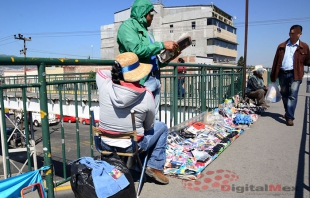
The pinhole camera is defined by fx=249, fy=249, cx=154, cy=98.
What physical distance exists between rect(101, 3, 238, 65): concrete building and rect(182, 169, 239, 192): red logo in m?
47.4

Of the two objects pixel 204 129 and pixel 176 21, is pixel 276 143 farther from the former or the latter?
pixel 176 21

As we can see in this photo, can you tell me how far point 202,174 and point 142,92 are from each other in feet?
4.86

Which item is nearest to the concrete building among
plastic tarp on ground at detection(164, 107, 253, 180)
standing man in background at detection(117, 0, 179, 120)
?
plastic tarp on ground at detection(164, 107, 253, 180)

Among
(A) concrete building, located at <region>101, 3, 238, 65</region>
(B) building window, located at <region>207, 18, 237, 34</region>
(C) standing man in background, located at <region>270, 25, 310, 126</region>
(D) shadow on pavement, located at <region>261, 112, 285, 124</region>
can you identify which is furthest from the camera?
(A) concrete building, located at <region>101, 3, 238, 65</region>

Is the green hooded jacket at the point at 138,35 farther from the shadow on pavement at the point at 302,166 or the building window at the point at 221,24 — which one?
the building window at the point at 221,24

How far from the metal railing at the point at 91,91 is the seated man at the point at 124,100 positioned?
481 millimetres

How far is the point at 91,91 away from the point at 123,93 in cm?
147

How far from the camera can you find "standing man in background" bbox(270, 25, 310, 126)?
504 centimetres

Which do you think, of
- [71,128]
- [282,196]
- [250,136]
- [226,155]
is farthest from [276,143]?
[71,128]

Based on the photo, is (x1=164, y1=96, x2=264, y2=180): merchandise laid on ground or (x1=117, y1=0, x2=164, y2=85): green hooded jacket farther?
(x1=164, y1=96, x2=264, y2=180): merchandise laid on ground

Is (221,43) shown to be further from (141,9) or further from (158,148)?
(158,148)

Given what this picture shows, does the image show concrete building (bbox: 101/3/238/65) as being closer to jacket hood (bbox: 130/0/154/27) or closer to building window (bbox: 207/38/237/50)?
building window (bbox: 207/38/237/50)

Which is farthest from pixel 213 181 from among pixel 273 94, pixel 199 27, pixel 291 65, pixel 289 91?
pixel 199 27

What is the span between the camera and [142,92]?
2.15 meters
